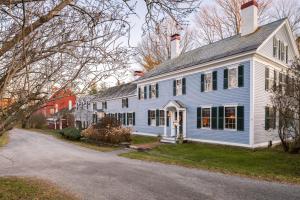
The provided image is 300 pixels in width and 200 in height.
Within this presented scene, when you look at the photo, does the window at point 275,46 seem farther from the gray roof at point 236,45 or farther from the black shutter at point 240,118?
the black shutter at point 240,118

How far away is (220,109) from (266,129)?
2930mm

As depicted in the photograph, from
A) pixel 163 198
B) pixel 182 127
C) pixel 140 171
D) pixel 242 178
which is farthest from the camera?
pixel 182 127

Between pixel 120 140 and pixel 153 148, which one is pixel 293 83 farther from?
pixel 120 140

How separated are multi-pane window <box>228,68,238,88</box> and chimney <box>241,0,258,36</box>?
12.4 feet

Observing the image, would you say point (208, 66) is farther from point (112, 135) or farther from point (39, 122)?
point (39, 122)

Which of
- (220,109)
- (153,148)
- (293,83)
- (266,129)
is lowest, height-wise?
(153,148)

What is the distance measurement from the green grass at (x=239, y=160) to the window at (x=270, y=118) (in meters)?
2.09

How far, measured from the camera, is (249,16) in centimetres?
1792

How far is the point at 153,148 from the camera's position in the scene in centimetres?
1780

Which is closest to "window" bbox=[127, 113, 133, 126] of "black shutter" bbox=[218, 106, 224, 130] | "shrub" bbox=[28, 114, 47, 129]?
"black shutter" bbox=[218, 106, 224, 130]

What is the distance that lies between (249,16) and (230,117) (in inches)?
276

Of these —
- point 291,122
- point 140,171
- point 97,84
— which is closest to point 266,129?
point 291,122

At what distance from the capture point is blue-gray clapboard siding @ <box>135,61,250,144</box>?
15.5m

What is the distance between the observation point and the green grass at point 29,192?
6173mm
